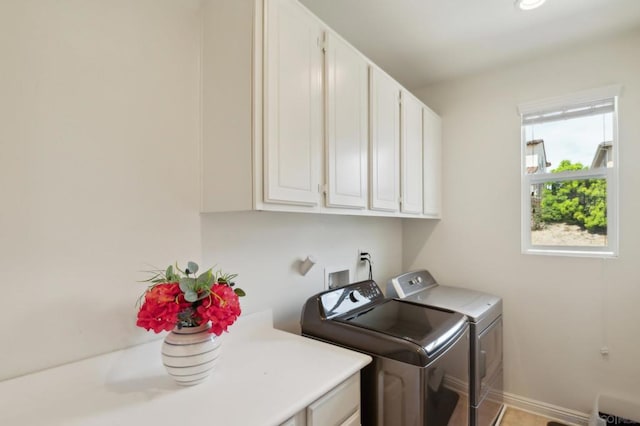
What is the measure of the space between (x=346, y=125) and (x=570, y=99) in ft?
5.72

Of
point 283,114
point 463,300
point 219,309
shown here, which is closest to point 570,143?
point 463,300

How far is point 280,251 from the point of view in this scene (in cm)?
175

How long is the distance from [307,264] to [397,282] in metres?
0.72

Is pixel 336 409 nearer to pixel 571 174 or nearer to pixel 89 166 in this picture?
pixel 89 166

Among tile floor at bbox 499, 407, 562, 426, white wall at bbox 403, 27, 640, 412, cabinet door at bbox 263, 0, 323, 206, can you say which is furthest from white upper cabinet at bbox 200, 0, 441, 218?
tile floor at bbox 499, 407, 562, 426

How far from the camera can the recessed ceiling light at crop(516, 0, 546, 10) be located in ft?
5.49

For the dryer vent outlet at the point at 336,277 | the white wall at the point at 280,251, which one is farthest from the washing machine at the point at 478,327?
the white wall at the point at 280,251

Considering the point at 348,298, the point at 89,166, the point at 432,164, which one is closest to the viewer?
the point at 89,166

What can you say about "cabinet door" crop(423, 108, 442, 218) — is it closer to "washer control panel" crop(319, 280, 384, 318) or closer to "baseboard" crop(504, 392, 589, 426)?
"washer control panel" crop(319, 280, 384, 318)

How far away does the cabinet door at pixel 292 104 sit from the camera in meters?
1.22

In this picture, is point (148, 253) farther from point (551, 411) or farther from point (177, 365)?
point (551, 411)

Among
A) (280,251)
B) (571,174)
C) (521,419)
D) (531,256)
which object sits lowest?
(521,419)

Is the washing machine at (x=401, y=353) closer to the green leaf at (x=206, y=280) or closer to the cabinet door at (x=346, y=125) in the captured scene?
the cabinet door at (x=346, y=125)

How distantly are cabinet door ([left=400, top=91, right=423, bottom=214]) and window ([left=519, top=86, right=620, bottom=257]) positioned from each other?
80 cm
